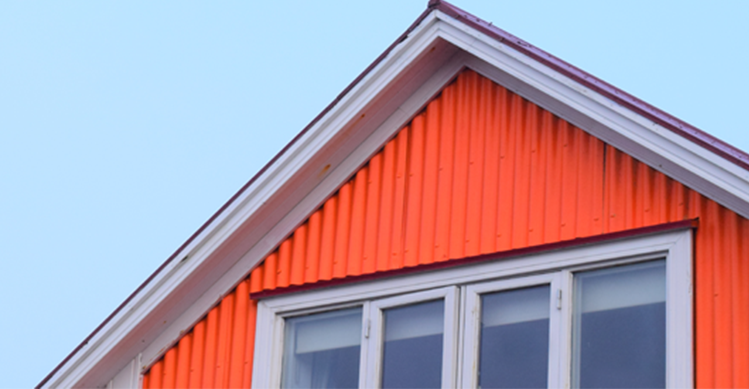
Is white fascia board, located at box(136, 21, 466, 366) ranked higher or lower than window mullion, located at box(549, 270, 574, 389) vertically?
higher

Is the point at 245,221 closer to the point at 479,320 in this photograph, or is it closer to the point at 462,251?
the point at 462,251

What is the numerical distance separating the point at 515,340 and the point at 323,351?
164 centimetres

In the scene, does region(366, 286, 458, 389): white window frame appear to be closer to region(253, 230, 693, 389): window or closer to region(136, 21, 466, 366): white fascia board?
region(253, 230, 693, 389): window

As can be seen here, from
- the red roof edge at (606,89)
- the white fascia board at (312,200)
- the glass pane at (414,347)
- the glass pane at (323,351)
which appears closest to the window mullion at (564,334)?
the glass pane at (414,347)

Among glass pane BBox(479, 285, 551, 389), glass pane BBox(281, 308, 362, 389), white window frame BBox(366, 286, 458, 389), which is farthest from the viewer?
glass pane BBox(281, 308, 362, 389)

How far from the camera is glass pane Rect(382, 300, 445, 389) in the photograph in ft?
26.1

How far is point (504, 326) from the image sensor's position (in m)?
7.72

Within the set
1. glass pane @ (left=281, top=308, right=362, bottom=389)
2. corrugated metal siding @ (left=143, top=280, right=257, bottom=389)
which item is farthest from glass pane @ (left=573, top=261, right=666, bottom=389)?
corrugated metal siding @ (left=143, top=280, right=257, bottom=389)

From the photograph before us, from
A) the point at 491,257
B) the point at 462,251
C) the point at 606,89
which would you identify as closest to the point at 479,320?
the point at 491,257

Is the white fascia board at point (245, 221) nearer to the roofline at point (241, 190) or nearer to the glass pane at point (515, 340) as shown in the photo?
the roofline at point (241, 190)

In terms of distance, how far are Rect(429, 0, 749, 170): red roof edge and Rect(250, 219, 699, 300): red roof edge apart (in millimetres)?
523

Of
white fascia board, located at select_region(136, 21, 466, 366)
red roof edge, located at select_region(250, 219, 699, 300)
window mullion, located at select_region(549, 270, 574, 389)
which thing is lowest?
window mullion, located at select_region(549, 270, 574, 389)

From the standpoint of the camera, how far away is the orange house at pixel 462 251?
23.0 ft

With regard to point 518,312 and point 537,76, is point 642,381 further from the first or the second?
point 537,76
